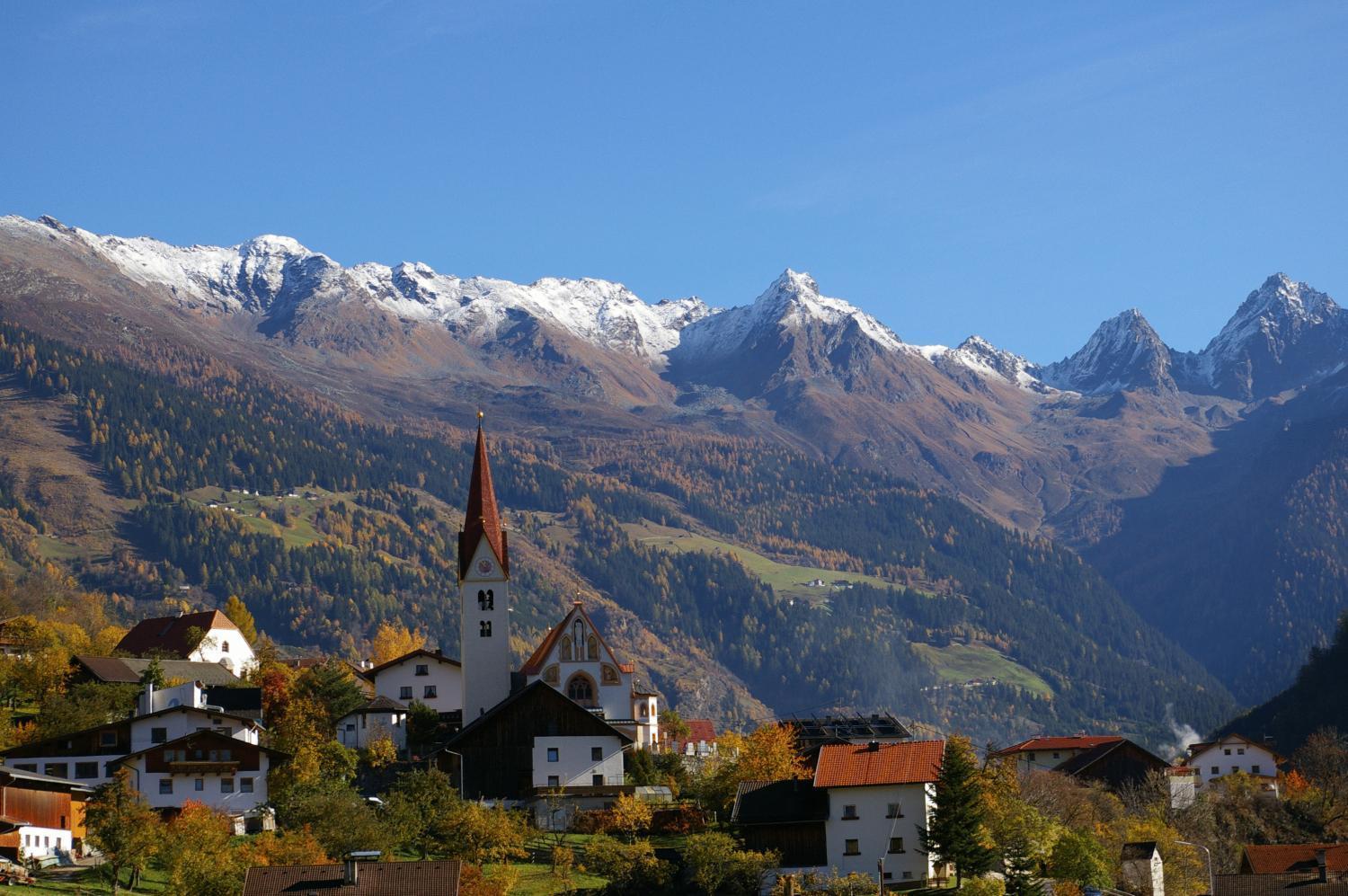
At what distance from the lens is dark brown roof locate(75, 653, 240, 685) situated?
4830 inches

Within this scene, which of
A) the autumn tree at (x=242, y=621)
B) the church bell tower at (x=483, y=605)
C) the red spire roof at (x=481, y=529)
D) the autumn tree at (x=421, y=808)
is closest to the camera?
the autumn tree at (x=421, y=808)

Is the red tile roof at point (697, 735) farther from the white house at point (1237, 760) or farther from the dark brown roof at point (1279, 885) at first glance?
the dark brown roof at point (1279, 885)

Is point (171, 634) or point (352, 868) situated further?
point (171, 634)

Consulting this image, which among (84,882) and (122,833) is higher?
(122,833)

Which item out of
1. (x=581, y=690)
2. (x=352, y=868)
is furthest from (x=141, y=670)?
Answer: (x=352, y=868)

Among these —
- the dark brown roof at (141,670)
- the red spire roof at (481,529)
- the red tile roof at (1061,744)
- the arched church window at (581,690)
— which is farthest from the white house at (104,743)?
the red tile roof at (1061,744)

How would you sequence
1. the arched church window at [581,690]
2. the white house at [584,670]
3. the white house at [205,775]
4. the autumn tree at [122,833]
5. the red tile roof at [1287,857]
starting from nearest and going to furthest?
the autumn tree at [122,833], the white house at [205,775], the red tile roof at [1287,857], the arched church window at [581,690], the white house at [584,670]

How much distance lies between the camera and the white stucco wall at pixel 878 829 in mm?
87500

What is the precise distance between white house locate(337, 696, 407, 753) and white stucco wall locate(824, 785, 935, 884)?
122 feet

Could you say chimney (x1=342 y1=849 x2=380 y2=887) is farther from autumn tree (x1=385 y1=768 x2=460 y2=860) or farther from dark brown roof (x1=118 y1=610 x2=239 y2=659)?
dark brown roof (x1=118 y1=610 x2=239 y2=659)

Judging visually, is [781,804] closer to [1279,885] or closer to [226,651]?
[1279,885]

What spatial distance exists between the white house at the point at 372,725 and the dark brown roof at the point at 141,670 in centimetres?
1432

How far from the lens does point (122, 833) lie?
83.2m

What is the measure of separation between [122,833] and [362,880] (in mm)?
15752
